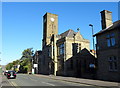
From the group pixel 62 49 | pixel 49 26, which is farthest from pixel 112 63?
pixel 49 26

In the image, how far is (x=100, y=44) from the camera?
24.0 m

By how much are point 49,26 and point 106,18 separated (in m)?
29.0

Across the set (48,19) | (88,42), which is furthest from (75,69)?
(48,19)

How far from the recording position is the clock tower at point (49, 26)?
166 ft

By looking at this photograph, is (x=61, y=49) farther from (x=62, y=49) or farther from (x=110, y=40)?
(x=110, y=40)

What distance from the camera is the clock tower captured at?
50.5m

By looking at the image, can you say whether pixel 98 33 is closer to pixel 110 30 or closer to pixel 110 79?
pixel 110 30

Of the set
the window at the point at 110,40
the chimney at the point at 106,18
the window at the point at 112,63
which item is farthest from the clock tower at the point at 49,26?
the window at the point at 112,63

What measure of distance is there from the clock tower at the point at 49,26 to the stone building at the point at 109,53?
27.7 meters

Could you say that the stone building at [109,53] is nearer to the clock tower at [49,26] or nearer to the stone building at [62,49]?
the stone building at [62,49]

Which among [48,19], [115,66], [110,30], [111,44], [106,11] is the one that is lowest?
[115,66]

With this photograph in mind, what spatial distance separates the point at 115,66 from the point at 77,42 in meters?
19.0

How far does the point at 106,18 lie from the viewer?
83.3 feet

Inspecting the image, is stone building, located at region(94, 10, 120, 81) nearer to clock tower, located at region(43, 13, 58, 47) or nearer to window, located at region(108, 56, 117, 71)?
window, located at region(108, 56, 117, 71)
